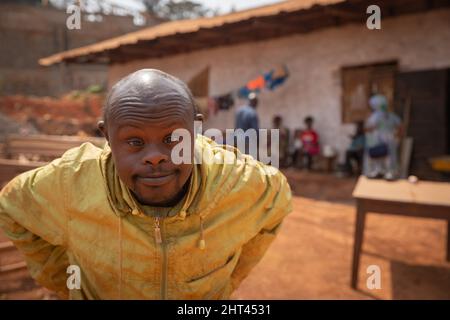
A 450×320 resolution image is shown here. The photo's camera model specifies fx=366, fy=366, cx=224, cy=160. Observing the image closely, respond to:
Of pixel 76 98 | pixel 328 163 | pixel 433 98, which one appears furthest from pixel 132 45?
pixel 76 98

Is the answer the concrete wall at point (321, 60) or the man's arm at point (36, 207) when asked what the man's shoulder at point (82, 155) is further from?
the concrete wall at point (321, 60)

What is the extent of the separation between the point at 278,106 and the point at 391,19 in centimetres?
301

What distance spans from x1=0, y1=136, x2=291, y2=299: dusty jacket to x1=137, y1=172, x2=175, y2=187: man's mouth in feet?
0.44

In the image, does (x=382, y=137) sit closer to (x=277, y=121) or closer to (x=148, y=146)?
(x=277, y=121)

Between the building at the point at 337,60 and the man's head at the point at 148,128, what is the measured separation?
6094mm

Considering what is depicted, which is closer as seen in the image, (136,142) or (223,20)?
(136,142)

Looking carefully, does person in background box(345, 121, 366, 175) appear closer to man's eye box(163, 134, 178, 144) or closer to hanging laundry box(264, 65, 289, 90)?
hanging laundry box(264, 65, 289, 90)

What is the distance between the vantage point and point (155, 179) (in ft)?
3.72

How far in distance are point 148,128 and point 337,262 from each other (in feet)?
10.3

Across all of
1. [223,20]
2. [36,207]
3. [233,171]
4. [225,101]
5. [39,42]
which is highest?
[39,42]

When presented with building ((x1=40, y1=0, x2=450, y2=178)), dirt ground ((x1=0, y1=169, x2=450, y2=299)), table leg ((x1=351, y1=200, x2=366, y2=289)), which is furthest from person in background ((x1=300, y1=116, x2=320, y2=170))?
table leg ((x1=351, y1=200, x2=366, y2=289))

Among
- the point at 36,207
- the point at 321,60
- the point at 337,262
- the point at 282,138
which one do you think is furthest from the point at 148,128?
the point at 282,138

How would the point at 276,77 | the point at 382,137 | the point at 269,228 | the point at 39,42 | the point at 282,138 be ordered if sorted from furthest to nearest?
the point at 39,42, the point at 282,138, the point at 276,77, the point at 382,137, the point at 269,228

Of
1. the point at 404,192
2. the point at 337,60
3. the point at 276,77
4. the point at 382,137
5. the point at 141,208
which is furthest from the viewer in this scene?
the point at 276,77
